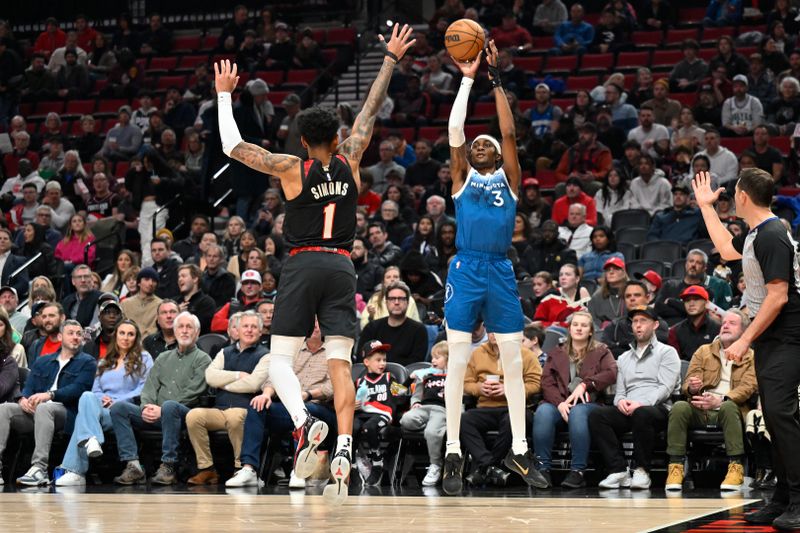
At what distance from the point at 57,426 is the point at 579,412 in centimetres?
435

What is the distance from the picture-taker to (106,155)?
19.3 metres

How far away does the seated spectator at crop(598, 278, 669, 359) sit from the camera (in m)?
10.6

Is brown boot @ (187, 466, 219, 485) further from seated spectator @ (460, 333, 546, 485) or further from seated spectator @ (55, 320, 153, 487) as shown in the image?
seated spectator @ (460, 333, 546, 485)

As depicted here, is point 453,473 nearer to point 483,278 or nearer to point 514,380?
point 514,380

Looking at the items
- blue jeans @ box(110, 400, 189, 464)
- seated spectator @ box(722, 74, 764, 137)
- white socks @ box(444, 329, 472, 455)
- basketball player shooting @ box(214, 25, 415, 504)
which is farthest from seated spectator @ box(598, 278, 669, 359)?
seated spectator @ box(722, 74, 764, 137)

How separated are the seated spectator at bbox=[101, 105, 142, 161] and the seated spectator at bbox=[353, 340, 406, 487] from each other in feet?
32.0

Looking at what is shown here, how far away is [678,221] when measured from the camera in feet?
44.7

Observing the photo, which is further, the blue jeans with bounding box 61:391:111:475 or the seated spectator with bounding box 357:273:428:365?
the seated spectator with bounding box 357:273:428:365

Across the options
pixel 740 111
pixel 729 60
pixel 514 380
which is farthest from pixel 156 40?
pixel 514 380

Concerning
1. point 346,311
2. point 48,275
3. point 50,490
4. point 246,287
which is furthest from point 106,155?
point 346,311

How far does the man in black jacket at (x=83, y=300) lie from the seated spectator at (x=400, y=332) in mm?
3662

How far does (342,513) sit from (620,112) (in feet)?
35.2

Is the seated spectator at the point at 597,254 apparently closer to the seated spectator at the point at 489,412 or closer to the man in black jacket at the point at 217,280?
the seated spectator at the point at 489,412

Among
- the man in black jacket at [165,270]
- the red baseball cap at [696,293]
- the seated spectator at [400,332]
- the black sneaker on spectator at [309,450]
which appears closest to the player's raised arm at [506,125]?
the black sneaker on spectator at [309,450]
